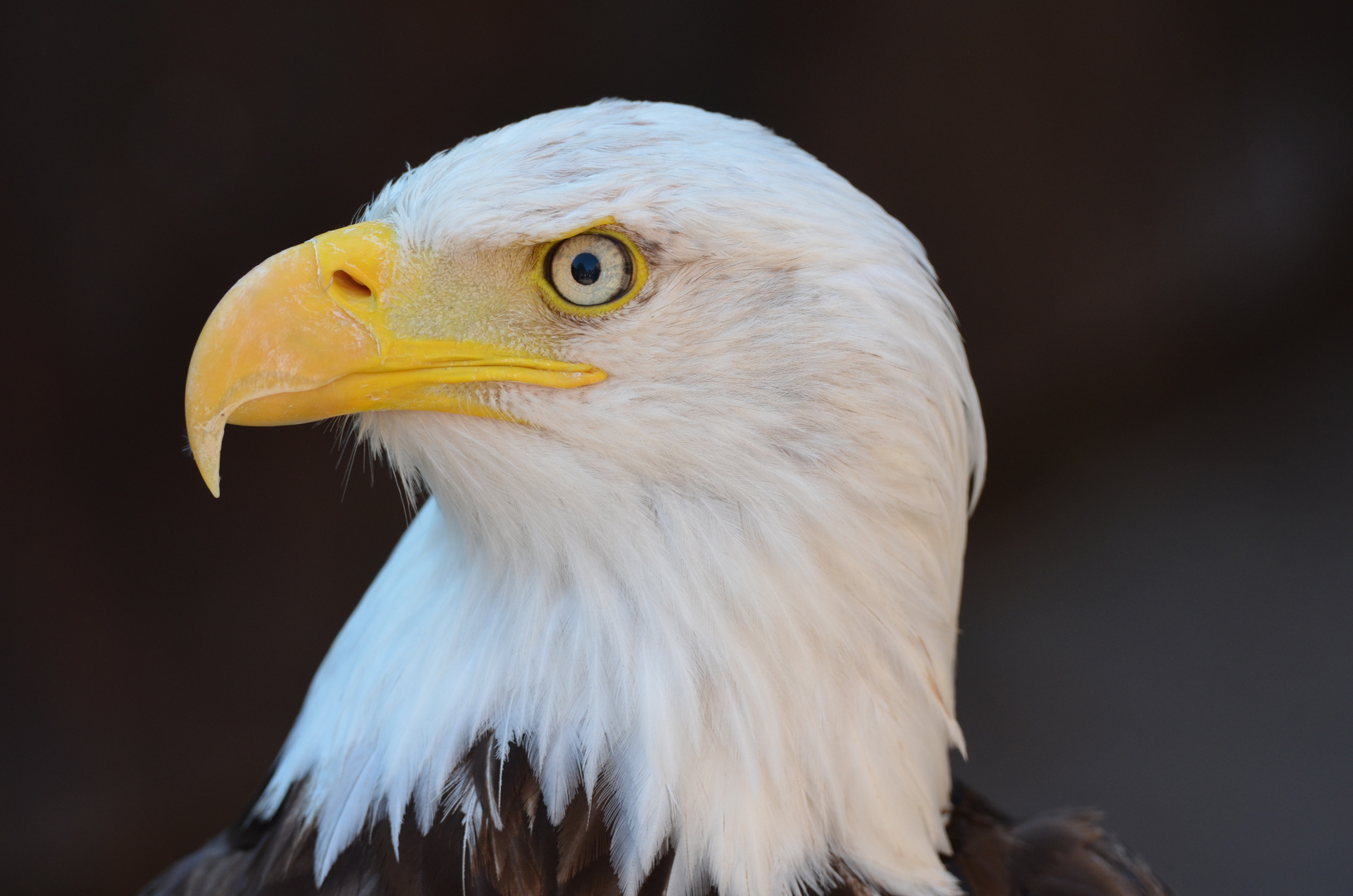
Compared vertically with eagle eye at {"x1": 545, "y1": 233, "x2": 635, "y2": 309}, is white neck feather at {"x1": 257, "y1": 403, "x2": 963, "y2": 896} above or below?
below

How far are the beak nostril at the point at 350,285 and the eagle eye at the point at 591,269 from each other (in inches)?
8.1

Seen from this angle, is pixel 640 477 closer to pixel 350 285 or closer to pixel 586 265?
pixel 586 265

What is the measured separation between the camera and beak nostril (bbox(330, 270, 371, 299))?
1213 millimetres

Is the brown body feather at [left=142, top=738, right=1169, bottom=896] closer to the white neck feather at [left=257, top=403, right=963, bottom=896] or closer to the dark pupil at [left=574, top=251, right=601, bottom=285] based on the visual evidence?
the white neck feather at [left=257, top=403, right=963, bottom=896]

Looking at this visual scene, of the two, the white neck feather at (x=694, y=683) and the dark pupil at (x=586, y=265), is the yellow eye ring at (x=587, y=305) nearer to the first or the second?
the dark pupil at (x=586, y=265)

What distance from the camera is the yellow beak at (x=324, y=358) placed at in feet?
3.80

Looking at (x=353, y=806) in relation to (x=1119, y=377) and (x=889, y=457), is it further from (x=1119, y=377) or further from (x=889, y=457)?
(x=1119, y=377)

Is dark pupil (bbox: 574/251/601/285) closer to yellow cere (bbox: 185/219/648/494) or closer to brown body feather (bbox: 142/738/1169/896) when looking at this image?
yellow cere (bbox: 185/219/648/494)

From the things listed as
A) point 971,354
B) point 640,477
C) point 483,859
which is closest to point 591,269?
point 640,477

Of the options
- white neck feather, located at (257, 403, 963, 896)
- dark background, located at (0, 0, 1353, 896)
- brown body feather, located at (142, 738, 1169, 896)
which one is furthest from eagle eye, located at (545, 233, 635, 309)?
dark background, located at (0, 0, 1353, 896)

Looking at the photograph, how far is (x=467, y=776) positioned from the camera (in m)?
1.28

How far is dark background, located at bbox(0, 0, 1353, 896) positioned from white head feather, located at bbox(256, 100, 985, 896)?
3.77 feet

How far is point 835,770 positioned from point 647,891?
257 mm

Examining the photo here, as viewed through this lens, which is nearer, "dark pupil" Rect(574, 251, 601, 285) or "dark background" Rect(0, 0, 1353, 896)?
"dark pupil" Rect(574, 251, 601, 285)
